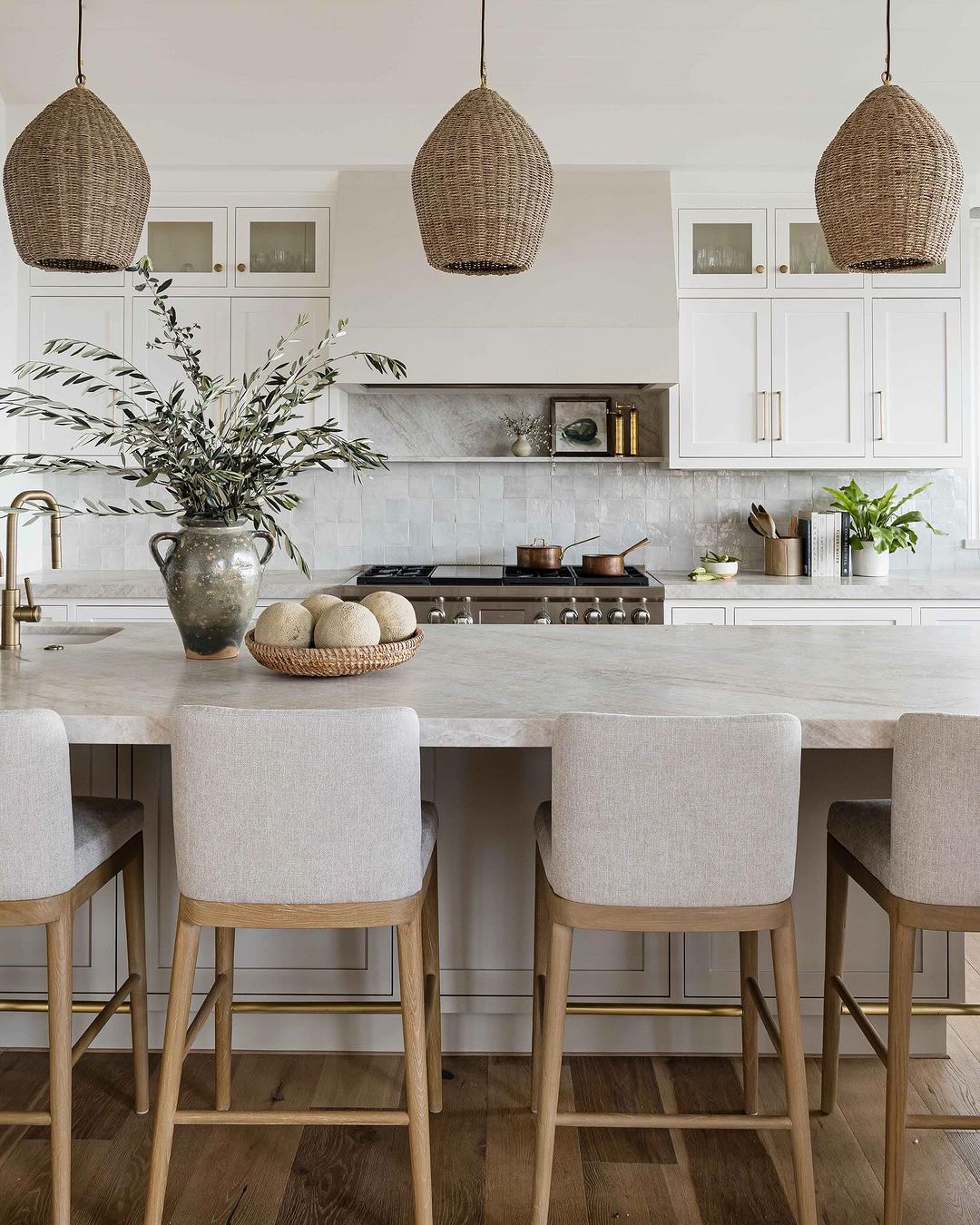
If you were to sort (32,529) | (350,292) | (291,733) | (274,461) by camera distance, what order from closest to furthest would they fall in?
(291,733), (274,461), (350,292), (32,529)

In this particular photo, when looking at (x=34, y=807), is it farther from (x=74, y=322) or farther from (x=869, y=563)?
(x=869, y=563)

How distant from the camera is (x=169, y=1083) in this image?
1604 millimetres

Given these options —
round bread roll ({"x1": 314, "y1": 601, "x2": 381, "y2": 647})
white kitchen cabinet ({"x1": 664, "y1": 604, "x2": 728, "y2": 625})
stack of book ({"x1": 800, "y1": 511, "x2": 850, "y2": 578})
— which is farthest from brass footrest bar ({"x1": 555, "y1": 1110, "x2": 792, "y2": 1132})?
stack of book ({"x1": 800, "y1": 511, "x2": 850, "y2": 578})

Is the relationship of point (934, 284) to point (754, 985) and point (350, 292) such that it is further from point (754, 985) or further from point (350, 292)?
point (754, 985)

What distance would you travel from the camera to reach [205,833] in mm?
1575

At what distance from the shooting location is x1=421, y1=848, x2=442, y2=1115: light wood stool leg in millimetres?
2062

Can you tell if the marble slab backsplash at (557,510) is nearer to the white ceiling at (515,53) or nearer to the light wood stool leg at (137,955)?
the white ceiling at (515,53)

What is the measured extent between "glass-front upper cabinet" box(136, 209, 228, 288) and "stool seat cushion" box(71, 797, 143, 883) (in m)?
2.91

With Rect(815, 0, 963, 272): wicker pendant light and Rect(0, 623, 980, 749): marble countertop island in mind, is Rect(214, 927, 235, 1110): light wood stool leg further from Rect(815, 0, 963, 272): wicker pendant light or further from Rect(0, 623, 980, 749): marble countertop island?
Rect(815, 0, 963, 272): wicker pendant light

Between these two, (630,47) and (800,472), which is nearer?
(630,47)

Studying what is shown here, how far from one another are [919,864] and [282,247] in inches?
146

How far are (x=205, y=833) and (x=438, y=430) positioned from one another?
11.3ft

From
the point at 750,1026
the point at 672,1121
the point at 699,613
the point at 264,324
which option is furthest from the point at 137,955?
the point at 264,324

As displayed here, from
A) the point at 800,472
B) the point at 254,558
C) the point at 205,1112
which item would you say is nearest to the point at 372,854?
the point at 205,1112
